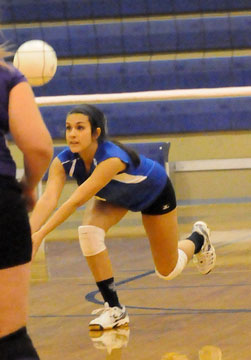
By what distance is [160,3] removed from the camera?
9.10 meters

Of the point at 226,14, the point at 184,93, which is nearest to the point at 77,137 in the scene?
the point at 184,93

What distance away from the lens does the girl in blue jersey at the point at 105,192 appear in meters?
3.45

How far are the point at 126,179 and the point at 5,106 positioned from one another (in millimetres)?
1999

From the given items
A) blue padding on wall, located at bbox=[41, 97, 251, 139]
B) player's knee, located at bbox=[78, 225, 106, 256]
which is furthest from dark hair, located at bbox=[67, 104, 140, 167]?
blue padding on wall, located at bbox=[41, 97, 251, 139]

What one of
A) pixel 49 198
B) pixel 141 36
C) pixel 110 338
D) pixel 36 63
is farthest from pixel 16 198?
pixel 141 36

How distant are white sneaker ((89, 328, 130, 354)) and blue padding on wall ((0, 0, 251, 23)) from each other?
622cm

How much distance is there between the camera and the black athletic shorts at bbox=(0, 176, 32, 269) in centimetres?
169

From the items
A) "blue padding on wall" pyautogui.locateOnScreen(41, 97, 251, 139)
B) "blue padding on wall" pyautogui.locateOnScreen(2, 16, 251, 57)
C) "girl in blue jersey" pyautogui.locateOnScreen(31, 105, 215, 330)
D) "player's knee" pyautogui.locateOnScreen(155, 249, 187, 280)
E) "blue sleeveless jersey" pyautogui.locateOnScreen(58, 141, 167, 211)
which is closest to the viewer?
"girl in blue jersey" pyautogui.locateOnScreen(31, 105, 215, 330)

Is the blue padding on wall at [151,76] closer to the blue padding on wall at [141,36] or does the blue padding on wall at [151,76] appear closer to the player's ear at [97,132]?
the blue padding on wall at [141,36]

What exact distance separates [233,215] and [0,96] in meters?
5.96

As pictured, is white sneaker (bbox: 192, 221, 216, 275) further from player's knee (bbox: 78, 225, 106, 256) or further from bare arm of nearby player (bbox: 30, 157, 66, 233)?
bare arm of nearby player (bbox: 30, 157, 66, 233)

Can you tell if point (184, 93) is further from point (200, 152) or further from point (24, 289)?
point (24, 289)

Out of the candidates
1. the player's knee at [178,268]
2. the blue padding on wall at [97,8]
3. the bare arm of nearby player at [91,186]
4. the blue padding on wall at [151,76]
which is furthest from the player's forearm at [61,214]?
the blue padding on wall at [97,8]

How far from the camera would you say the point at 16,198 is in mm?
1716
